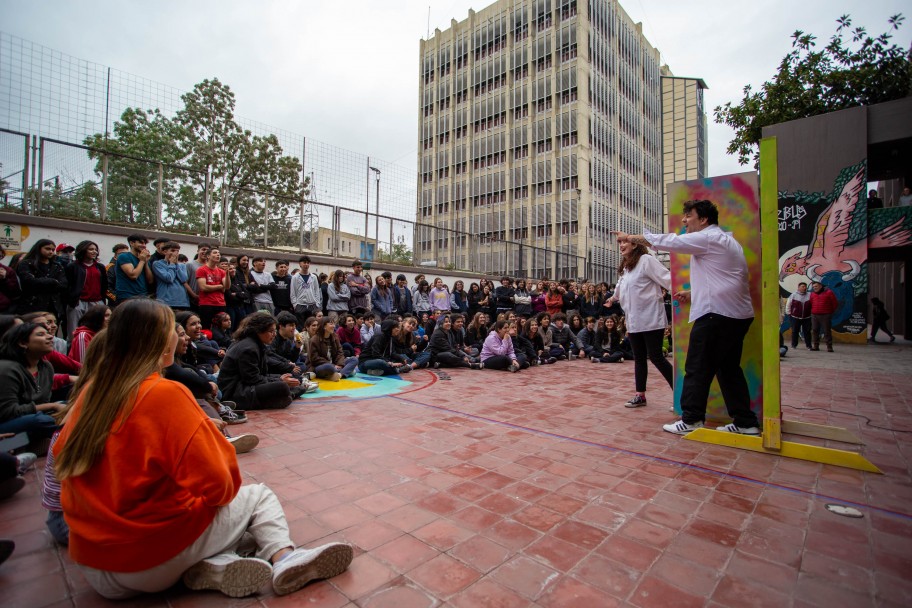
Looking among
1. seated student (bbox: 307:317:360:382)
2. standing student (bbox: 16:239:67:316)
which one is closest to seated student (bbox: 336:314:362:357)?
seated student (bbox: 307:317:360:382)

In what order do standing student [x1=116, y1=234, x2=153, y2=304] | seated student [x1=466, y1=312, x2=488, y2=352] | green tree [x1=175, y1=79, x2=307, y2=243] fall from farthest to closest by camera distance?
green tree [x1=175, y1=79, x2=307, y2=243] → seated student [x1=466, y1=312, x2=488, y2=352] → standing student [x1=116, y1=234, x2=153, y2=304]

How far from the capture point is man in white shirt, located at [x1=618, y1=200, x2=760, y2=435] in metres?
3.84

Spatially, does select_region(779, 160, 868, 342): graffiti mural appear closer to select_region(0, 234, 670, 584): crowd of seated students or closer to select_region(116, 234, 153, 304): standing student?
select_region(0, 234, 670, 584): crowd of seated students

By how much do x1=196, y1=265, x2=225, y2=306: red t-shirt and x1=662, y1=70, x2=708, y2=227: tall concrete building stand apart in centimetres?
5965

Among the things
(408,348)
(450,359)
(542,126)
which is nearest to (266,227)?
(408,348)

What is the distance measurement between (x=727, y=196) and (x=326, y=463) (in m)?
4.33

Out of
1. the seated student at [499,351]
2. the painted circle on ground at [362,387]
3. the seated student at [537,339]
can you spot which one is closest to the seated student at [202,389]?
the painted circle on ground at [362,387]

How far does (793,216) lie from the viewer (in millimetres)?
14180

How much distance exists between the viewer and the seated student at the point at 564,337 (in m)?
10.9

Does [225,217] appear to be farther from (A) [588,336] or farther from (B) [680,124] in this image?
(B) [680,124]

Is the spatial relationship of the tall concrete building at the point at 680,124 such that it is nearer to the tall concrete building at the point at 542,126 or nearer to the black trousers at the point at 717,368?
the tall concrete building at the point at 542,126

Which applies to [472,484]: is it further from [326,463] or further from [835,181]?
[835,181]

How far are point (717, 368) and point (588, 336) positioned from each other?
7389 millimetres

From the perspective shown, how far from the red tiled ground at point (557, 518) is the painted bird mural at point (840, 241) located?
11.5m
